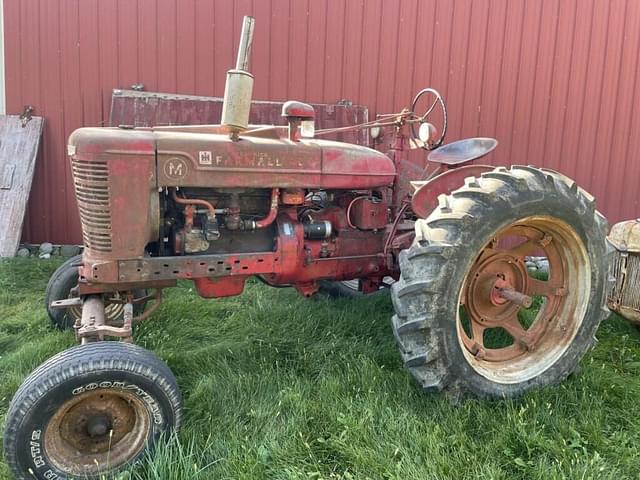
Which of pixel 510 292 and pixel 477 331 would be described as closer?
pixel 510 292

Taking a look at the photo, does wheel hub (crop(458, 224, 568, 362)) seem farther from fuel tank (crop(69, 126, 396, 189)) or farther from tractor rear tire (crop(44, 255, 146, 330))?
tractor rear tire (crop(44, 255, 146, 330))

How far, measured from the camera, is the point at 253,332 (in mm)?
3436

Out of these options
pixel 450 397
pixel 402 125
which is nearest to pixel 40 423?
pixel 450 397

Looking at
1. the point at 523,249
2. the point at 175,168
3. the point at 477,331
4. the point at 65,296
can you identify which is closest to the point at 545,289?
the point at 523,249

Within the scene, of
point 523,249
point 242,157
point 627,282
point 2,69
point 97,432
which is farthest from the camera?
point 2,69

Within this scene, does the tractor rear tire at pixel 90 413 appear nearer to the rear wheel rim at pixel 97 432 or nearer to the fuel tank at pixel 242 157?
the rear wheel rim at pixel 97 432

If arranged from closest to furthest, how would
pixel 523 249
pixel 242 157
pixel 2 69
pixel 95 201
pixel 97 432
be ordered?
pixel 97 432 → pixel 95 201 → pixel 242 157 → pixel 523 249 → pixel 2 69

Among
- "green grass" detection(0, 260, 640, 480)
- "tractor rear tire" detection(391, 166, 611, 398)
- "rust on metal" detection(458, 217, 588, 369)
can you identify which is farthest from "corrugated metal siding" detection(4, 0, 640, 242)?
"tractor rear tire" detection(391, 166, 611, 398)

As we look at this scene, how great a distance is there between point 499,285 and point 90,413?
2.05 m

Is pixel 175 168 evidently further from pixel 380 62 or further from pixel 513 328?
pixel 380 62

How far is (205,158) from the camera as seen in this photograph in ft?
8.14

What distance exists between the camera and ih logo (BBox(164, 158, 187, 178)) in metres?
2.42

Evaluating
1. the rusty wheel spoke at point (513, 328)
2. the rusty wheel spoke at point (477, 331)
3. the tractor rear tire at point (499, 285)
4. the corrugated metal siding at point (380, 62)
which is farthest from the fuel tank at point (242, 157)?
the corrugated metal siding at point (380, 62)

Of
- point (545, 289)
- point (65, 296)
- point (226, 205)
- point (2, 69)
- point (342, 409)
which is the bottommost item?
point (342, 409)
